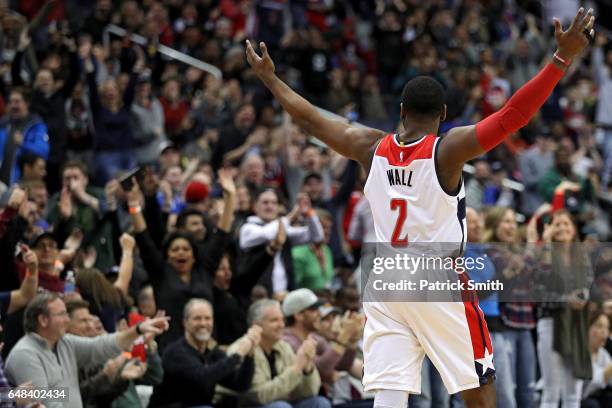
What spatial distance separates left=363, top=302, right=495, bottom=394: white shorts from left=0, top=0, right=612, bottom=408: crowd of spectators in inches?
86.7

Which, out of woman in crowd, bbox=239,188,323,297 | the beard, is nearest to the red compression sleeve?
the beard

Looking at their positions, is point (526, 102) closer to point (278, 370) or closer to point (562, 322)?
point (278, 370)

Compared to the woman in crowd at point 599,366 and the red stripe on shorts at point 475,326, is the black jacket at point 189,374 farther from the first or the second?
the woman in crowd at point 599,366

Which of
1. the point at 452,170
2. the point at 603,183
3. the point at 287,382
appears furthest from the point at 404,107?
the point at 603,183

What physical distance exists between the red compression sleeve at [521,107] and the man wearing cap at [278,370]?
3749 millimetres

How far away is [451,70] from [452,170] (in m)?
13.4

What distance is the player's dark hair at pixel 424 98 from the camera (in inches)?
275

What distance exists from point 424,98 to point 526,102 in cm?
61

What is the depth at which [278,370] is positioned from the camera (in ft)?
33.4

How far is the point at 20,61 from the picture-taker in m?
14.4

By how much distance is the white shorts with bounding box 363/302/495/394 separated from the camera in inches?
269

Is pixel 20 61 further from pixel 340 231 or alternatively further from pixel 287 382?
pixel 287 382

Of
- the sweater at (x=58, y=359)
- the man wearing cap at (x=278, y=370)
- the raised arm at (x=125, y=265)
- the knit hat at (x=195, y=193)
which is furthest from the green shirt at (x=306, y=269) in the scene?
the sweater at (x=58, y=359)

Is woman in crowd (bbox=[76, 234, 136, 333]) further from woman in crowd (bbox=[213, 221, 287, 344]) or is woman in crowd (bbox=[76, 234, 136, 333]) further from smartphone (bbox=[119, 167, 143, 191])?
woman in crowd (bbox=[213, 221, 287, 344])
